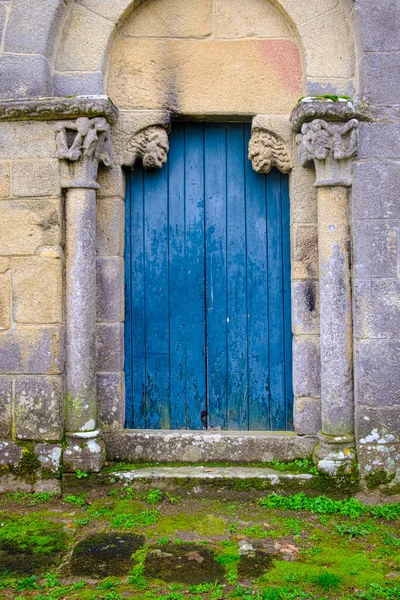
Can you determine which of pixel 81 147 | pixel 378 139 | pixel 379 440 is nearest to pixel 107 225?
pixel 81 147

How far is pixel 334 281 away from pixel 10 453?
8.34 feet

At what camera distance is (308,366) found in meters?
4.13

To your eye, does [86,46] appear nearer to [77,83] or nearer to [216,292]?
[77,83]

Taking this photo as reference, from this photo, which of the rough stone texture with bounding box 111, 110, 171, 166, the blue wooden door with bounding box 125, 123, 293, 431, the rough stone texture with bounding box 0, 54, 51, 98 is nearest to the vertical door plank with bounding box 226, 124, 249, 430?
the blue wooden door with bounding box 125, 123, 293, 431

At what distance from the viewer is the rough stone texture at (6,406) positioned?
156 inches

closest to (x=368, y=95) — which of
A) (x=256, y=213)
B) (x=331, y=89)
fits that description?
(x=331, y=89)

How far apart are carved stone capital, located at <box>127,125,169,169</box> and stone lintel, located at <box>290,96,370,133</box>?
1.00m

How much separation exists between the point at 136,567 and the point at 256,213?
8.52ft

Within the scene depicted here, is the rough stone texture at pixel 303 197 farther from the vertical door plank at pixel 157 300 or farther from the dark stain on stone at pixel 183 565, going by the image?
the dark stain on stone at pixel 183 565

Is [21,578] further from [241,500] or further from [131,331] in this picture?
[131,331]

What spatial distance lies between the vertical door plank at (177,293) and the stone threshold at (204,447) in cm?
22

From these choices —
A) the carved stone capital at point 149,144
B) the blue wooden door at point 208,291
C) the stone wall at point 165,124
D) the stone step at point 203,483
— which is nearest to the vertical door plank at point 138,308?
the blue wooden door at point 208,291

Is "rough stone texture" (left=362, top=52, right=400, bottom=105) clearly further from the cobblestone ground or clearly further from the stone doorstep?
the cobblestone ground

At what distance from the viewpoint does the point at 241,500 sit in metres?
3.82
